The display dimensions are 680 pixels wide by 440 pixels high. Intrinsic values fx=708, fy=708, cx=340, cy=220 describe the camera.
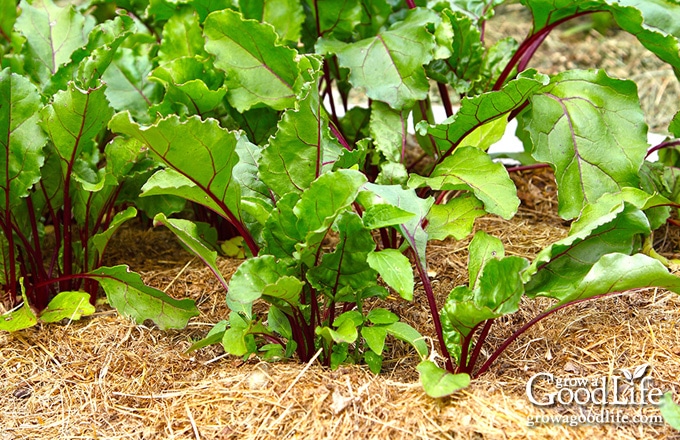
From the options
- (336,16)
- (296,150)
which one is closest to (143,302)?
(296,150)

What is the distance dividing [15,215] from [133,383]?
2.18 feet

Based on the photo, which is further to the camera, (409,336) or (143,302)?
(143,302)

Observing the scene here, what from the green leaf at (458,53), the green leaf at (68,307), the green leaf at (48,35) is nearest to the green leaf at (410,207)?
the green leaf at (458,53)

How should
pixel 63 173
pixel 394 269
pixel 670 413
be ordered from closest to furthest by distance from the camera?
1. pixel 670 413
2. pixel 394 269
3. pixel 63 173

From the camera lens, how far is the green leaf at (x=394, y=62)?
1891 millimetres

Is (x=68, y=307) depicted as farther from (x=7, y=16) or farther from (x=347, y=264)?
(x=7, y=16)

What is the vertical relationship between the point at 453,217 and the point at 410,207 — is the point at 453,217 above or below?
below

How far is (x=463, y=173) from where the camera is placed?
164cm

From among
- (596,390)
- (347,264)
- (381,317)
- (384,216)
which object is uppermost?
(384,216)

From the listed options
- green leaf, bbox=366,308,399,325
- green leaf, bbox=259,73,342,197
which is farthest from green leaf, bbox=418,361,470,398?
green leaf, bbox=259,73,342,197

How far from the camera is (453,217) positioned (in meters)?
1.62

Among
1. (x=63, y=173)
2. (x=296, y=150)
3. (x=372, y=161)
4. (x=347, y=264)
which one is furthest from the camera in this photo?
(x=372, y=161)

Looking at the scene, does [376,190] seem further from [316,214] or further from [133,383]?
[133,383]

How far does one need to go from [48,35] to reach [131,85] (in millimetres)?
306
